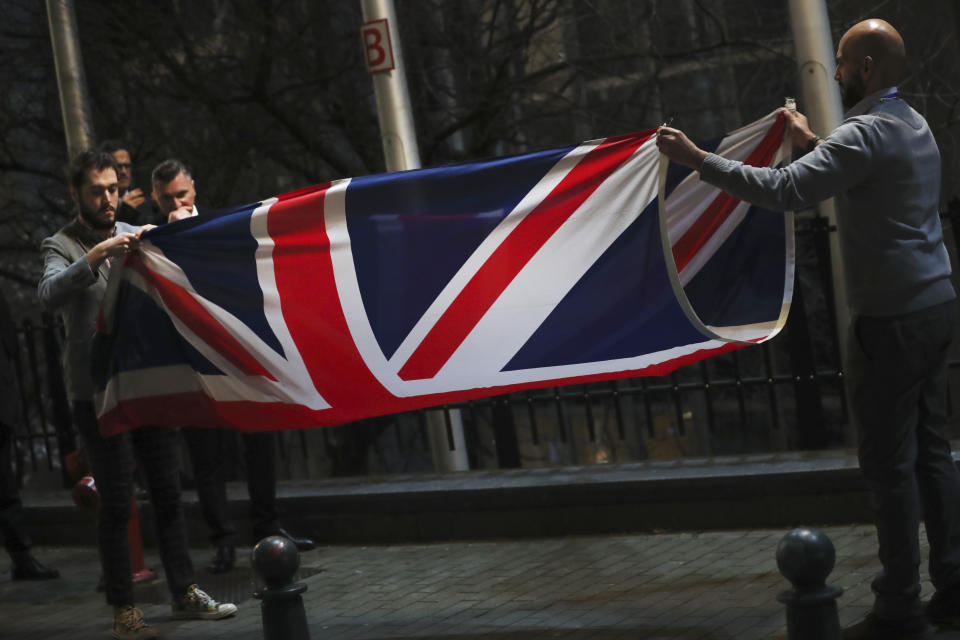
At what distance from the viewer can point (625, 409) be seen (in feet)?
A: 54.1

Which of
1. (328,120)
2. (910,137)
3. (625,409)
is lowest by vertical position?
(625,409)

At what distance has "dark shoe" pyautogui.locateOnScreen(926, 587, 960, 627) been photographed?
4.91m

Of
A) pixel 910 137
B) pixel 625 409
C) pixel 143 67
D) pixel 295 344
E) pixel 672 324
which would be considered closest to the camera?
pixel 910 137

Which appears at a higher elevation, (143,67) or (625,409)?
(143,67)

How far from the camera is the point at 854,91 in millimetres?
4945

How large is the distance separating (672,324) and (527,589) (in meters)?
1.57

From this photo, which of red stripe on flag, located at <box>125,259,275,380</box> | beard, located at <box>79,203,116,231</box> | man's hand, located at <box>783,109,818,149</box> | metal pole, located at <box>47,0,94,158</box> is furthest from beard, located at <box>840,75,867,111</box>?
metal pole, located at <box>47,0,94,158</box>

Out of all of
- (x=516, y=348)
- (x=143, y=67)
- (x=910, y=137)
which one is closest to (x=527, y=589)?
(x=516, y=348)

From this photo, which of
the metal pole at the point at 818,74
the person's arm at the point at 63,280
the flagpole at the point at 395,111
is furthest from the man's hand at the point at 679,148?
the flagpole at the point at 395,111

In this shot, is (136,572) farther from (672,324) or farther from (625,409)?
(625,409)

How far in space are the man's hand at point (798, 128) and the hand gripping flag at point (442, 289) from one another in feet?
0.29

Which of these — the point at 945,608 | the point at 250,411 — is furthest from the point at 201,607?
the point at 945,608

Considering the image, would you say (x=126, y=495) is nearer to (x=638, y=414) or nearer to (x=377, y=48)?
(x=377, y=48)

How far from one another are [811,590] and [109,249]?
358 centimetres
